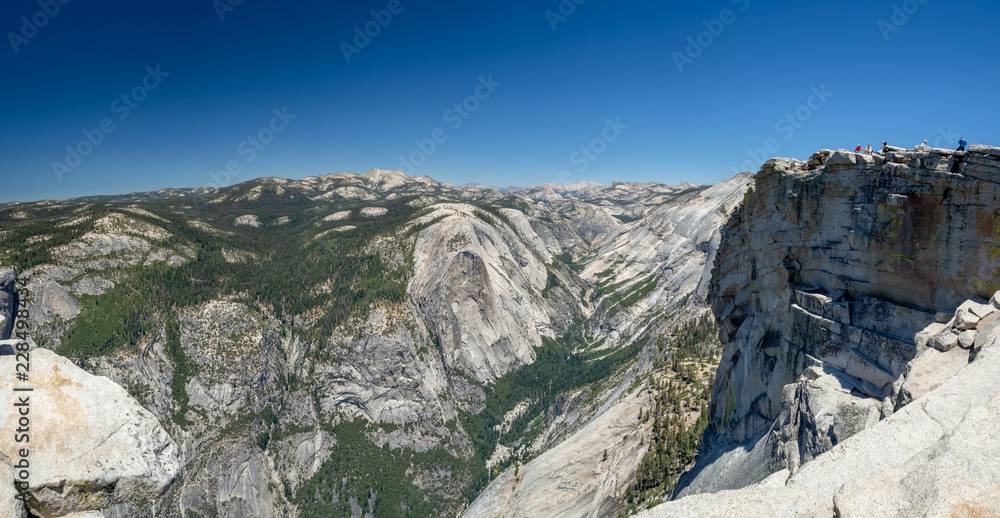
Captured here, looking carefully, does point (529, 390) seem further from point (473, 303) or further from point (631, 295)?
point (631, 295)

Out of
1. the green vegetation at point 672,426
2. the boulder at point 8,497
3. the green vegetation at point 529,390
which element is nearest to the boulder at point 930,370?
the boulder at point 8,497

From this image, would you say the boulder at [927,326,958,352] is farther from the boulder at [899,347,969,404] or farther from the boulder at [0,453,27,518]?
the boulder at [0,453,27,518]

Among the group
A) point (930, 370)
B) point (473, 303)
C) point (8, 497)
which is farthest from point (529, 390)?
point (8, 497)

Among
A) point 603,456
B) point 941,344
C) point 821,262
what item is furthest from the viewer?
point 603,456

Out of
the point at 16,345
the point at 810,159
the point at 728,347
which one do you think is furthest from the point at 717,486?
the point at 16,345

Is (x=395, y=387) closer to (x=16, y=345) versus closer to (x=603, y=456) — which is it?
(x=603, y=456)

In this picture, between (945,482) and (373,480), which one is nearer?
(945,482)
